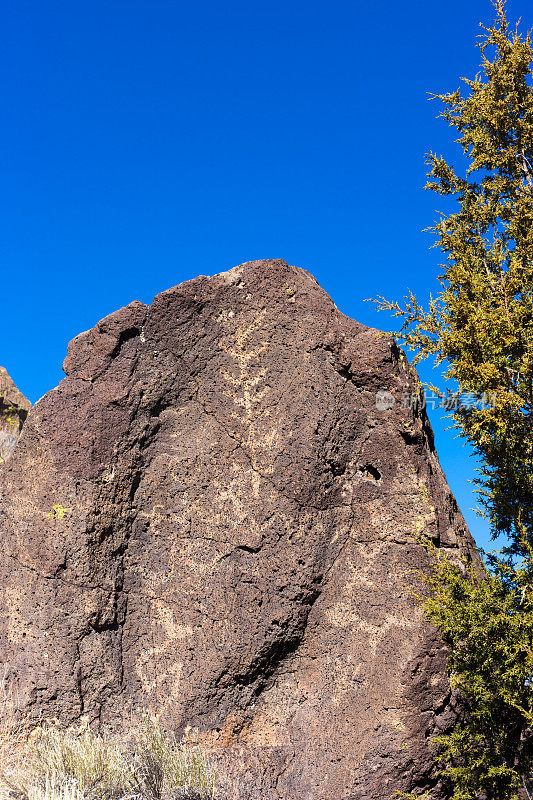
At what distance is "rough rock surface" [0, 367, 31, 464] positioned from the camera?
10.9 metres

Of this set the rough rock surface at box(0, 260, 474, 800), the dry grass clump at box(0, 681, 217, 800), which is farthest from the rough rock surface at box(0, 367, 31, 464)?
the dry grass clump at box(0, 681, 217, 800)

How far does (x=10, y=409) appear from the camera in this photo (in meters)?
11.2

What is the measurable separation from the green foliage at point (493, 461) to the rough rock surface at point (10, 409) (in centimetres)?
722

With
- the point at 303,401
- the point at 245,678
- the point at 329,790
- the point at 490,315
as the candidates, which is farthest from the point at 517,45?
the point at 329,790

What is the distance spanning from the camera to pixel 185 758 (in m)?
5.95

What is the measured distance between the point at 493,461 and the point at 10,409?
8413mm

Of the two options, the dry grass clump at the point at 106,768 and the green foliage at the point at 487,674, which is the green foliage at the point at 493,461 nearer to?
the green foliage at the point at 487,674

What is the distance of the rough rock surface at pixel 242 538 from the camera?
20.2ft

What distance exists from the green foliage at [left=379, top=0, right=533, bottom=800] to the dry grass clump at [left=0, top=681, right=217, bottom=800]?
2.45 m

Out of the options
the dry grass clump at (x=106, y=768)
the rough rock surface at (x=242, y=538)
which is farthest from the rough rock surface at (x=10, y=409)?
the dry grass clump at (x=106, y=768)

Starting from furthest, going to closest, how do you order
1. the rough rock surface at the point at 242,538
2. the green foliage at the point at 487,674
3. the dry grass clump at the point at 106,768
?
the rough rock surface at the point at 242,538 → the green foliage at the point at 487,674 → the dry grass clump at the point at 106,768

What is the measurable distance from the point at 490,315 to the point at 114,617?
502 centimetres

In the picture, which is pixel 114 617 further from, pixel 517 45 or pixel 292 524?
pixel 517 45

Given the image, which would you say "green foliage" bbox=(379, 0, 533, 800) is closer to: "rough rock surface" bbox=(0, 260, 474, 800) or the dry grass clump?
"rough rock surface" bbox=(0, 260, 474, 800)
